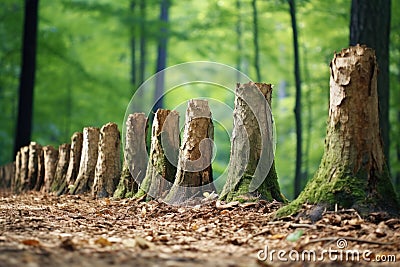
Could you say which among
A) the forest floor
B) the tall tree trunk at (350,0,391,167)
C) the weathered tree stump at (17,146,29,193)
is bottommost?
the forest floor

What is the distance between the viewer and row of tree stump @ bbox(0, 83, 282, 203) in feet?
16.4

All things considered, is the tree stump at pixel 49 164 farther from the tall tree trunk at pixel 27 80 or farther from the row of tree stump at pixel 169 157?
the tall tree trunk at pixel 27 80

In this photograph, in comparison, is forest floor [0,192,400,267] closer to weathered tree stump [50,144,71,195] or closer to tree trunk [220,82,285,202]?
tree trunk [220,82,285,202]

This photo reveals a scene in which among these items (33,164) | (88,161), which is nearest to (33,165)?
(33,164)

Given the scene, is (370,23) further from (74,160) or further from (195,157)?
(74,160)

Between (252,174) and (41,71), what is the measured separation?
12.2m

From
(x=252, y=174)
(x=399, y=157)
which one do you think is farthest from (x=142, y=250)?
(x=399, y=157)

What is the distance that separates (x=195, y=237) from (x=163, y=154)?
7.15 feet

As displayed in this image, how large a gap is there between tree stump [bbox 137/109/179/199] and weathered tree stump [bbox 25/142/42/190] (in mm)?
3693

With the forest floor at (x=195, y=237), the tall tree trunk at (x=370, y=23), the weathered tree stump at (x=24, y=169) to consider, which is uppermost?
the tall tree trunk at (x=370, y=23)

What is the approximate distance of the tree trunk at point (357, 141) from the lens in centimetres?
389

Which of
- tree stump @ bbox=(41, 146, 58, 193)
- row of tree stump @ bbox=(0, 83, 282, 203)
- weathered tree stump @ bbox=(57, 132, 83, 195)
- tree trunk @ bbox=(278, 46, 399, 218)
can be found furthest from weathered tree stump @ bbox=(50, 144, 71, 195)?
tree trunk @ bbox=(278, 46, 399, 218)

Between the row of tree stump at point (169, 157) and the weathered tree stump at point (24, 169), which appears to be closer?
the row of tree stump at point (169, 157)

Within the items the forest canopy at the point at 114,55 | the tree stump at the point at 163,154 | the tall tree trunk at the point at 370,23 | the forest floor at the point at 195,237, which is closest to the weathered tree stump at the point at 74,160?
the tree stump at the point at 163,154
